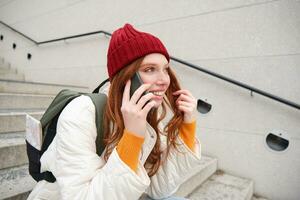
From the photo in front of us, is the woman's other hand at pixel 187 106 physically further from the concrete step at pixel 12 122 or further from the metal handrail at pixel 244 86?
the concrete step at pixel 12 122

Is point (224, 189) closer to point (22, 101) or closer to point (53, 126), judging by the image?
point (53, 126)

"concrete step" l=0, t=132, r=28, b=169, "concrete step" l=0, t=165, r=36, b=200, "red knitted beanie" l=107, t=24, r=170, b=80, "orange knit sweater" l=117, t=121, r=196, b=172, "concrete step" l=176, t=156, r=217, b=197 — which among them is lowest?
"concrete step" l=176, t=156, r=217, b=197

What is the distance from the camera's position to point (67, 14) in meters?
3.81

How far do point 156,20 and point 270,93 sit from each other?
1.54 m

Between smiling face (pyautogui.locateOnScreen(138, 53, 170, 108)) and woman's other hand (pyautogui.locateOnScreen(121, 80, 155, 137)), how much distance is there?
0.08 metres

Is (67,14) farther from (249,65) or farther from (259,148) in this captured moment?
(259,148)

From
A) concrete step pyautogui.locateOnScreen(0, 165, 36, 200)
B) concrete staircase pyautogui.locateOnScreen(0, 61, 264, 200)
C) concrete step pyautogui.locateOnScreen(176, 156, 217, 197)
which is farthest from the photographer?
concrete step pyautogui.locateOnScreen(176, 156, 217, 197)

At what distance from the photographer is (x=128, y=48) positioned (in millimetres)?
885

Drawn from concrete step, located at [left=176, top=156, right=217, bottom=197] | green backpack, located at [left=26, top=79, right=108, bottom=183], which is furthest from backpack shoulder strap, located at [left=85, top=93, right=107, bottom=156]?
concrete step, located at [left=176, top=156, right=217, bottom=197]

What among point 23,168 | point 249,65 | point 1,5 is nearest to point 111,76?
point 23,168

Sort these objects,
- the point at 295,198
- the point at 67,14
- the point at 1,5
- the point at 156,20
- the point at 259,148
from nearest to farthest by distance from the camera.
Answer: the point at 295,198, the point at 259,148, the point at 156,20, the point at 67,14, the point at 1,5

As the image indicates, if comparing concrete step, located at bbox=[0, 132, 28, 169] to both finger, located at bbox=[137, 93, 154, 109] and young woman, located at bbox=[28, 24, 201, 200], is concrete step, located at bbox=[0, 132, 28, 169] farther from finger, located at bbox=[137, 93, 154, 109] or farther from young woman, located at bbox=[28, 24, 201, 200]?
finger, located at bbox=[137, 93, 154, 109]

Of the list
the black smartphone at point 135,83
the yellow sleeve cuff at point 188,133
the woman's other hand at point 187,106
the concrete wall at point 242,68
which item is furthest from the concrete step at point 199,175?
the black smartphone at point 135,83

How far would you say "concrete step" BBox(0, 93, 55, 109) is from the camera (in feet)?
7.82
